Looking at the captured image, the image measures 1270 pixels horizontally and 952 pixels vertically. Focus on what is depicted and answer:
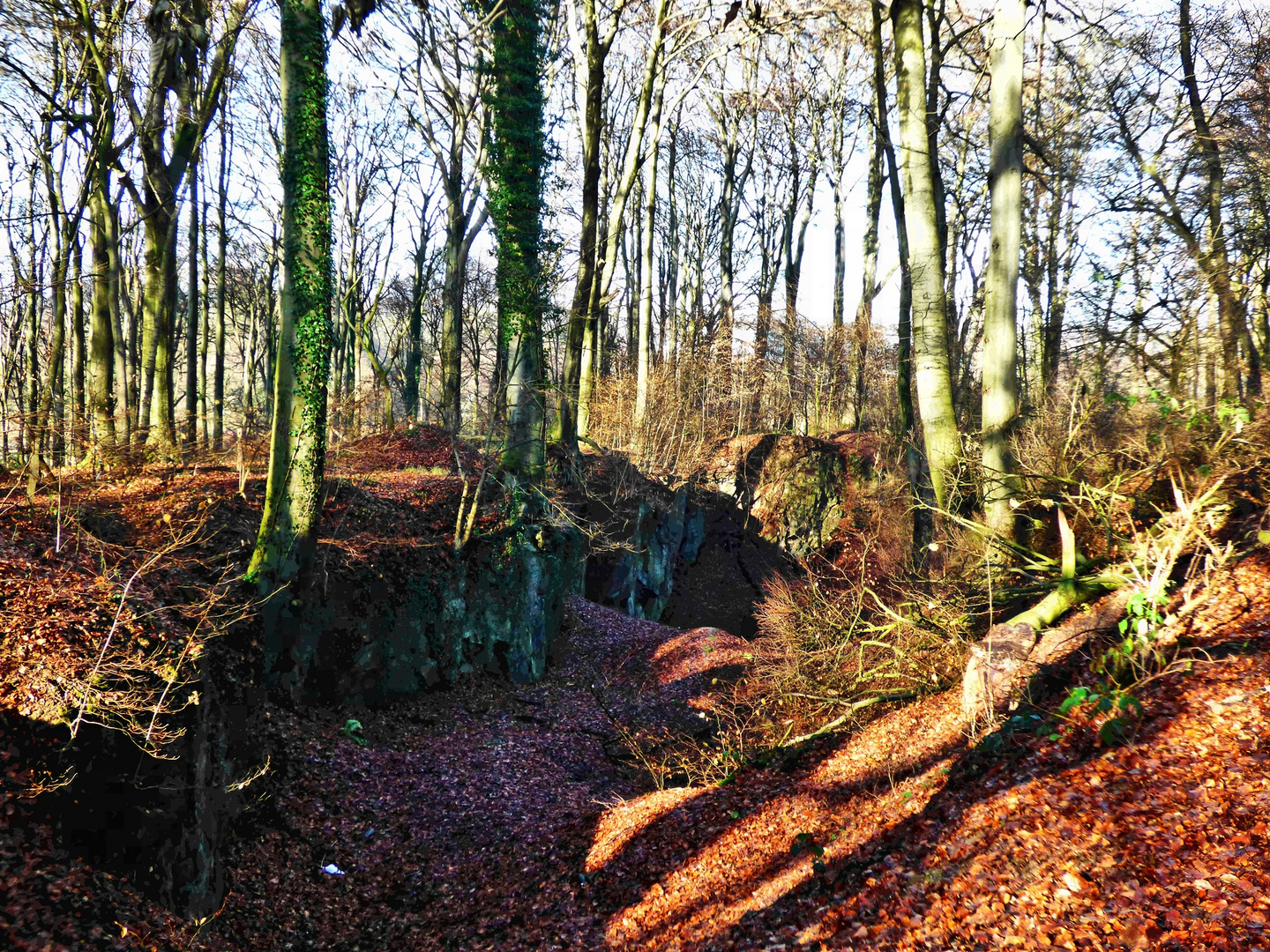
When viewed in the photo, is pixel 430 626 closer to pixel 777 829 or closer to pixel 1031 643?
pixel 777 829

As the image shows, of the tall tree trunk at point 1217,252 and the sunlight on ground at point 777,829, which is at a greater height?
the tall tree trunk at point 1217,252

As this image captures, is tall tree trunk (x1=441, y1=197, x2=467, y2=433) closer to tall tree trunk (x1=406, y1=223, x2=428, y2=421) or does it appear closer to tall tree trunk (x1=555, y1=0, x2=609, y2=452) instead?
tall tree trunk (x1=406, y1=223, x2=428, y2=421)

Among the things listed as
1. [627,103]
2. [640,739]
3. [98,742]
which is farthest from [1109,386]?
[627,103]

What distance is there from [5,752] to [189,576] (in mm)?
3075

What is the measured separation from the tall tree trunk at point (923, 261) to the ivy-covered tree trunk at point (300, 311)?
6486mm

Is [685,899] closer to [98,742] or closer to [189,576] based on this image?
[98,742]

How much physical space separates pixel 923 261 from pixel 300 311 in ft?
22.7

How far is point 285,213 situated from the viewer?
826cm

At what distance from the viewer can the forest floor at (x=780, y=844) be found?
12.4ft

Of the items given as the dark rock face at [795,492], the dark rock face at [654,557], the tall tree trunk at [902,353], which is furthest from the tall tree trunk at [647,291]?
the tall tree trunk at [902,353]

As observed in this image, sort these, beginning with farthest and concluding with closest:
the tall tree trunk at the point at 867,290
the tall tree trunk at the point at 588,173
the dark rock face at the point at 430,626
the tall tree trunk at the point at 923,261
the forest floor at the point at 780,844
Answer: the tall tree trunk at the point at 867,290 → the tall tree trunk at the point at 588,173 → the dark rock face at the point at 430,626 → the tall tree trunk at the point at 923,261 → the forest floor at the point at 780,844

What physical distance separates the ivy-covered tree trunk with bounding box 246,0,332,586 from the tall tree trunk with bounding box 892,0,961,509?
6486mm

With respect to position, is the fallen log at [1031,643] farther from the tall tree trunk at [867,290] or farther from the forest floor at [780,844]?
the tall tree trunk at [867,290]

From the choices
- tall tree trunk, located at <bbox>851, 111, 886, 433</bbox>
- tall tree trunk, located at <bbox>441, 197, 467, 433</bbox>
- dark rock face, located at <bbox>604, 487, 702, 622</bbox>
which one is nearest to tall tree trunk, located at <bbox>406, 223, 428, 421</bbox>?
tall tree trunk, located at <bbox>441, 197, 467, 433</bbox>
